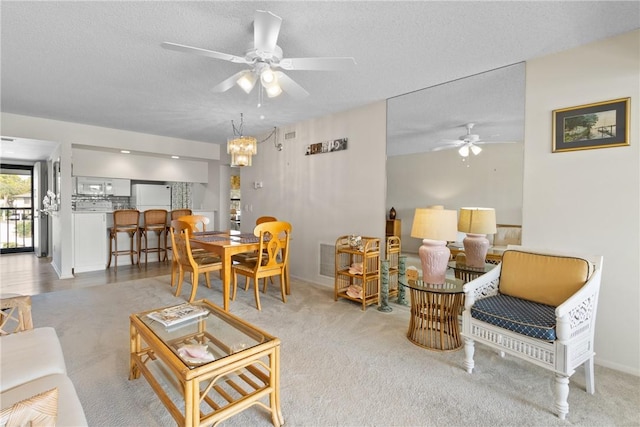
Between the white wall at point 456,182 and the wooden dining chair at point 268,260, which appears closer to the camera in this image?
the white wall at point 456,182

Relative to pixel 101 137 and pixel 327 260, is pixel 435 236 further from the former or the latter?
pixel 101 137

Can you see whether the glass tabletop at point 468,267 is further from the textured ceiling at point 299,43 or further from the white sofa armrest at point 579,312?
the textured ceiling at point 299,43

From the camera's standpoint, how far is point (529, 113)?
2516 millimetres

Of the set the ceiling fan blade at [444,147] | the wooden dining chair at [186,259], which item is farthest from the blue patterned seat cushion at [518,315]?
the wooden dining chair at [186,259]

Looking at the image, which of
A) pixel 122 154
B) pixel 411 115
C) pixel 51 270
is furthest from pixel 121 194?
pixel 411 115

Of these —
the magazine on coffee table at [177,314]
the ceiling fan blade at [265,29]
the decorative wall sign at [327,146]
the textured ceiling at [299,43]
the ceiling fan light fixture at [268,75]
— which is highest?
the textured ceiling at [299,43]

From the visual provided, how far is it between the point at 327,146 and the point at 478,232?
226 centimetres

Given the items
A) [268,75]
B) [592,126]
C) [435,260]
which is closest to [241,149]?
[268,75]

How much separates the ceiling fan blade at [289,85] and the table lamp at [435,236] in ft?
4.53

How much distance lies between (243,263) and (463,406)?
2.65 metres

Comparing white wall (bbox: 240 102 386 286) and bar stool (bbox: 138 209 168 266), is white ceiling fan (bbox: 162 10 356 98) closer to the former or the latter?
white wall (bbox: 240 102 386 286)

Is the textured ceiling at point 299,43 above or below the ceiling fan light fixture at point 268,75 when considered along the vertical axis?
above

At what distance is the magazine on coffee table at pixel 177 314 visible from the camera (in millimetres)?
1821

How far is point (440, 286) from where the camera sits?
2436 millimetres
